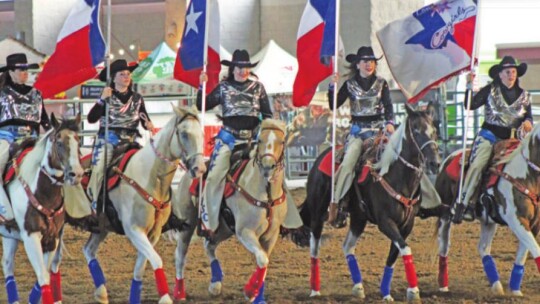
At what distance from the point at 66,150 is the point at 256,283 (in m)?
2.04

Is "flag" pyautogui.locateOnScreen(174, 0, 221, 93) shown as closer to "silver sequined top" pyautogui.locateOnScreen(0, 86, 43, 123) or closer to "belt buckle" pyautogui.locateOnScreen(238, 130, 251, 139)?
"belt buckle" pyautogui.locateOnScreen(238, 130, 251, 139)

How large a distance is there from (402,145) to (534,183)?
1.37 meters

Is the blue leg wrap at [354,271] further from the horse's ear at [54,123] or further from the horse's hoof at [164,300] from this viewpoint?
the horse's ear at [54,123]

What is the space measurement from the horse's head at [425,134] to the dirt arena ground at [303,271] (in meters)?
1.36

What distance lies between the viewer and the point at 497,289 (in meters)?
10.1

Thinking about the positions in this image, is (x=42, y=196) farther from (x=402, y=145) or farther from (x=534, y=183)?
(x=534, y=183)

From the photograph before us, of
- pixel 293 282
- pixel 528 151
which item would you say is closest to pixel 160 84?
pixel 293 282

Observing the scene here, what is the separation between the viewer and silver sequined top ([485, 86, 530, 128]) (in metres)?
10.4

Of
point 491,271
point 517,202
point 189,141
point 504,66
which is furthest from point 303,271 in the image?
point 189,141

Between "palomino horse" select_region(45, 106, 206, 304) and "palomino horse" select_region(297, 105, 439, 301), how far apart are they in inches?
70.9

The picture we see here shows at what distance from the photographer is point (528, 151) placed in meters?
9.91

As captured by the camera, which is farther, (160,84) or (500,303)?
(160,84)

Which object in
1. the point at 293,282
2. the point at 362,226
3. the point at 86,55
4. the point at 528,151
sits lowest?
the point at 293,282

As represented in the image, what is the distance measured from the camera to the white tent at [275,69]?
23984 mm
